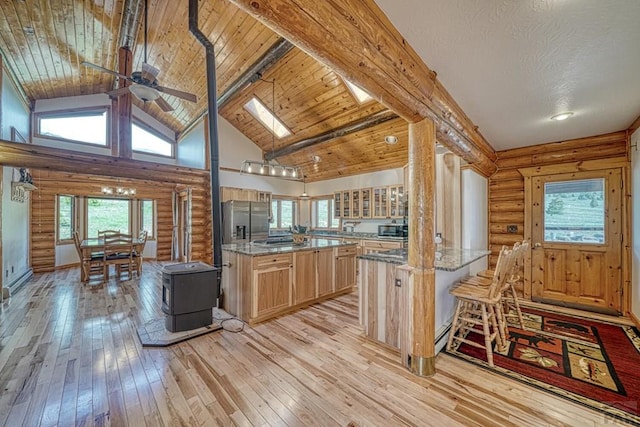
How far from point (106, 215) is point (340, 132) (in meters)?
7.28

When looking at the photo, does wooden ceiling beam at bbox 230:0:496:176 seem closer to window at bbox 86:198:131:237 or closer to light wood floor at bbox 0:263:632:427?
light wood floor at bbox 0:263:632:427

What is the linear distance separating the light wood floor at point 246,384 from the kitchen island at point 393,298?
0.58 ft

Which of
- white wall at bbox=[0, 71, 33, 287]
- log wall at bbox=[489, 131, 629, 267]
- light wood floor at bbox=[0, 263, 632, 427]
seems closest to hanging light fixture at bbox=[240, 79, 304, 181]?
light wood floor at bbox=[0, 263, 632, 427]

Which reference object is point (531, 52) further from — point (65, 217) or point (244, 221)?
point (65, 217)

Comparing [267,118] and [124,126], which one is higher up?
[267,118]

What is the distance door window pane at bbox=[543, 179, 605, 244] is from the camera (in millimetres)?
3732

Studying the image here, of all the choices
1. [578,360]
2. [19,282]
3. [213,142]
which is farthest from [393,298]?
[19,282]

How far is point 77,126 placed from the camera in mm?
6152

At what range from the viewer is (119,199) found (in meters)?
7.51

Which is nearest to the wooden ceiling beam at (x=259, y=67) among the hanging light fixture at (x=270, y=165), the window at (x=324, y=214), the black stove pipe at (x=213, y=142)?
the hanging light fixture at (x=270, y=165)

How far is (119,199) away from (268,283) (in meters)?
6.96

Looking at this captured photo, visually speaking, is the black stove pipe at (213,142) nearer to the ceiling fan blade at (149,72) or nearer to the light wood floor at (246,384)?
the ceiling fan blade at (149,72)

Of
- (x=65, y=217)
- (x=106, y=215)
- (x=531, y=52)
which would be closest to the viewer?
(x=531, y=52)

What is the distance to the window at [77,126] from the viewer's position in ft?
18.9
